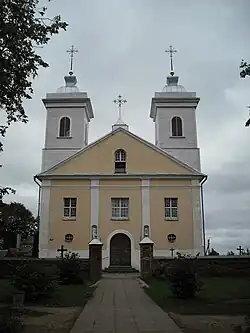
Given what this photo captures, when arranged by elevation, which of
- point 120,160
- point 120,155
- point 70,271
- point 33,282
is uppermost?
point 120,155

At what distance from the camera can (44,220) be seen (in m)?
32.3

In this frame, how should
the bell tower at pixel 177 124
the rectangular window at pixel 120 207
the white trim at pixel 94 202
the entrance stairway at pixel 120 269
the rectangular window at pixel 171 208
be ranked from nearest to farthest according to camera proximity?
the entrance stairway at pixel 120 269
the white trim at pixel 94 202
the rectangular window at pixel 171 208
the rectangular window at pixel 120 207
the bell tower at pixel 177 124

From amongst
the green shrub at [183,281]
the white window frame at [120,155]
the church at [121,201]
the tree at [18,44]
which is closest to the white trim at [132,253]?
the church at [121,201]

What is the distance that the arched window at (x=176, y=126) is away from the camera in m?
37.4

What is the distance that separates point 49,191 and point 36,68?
22.7m

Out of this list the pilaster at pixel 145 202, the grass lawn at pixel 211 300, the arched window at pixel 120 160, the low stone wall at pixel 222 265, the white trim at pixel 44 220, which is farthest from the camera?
the arched window at pixel 120 160

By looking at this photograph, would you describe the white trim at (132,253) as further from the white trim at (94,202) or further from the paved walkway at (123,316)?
the paved walkway at (123,316)

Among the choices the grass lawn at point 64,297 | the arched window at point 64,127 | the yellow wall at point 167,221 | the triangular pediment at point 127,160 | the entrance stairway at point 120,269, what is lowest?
the grass lawn at point 64,297

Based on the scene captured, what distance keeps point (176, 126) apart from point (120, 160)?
6274mm

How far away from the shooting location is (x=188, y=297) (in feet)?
49.3

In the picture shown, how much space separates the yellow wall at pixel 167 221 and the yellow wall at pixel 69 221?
15.1 feet

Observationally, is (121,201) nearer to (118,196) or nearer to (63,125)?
(118,196)

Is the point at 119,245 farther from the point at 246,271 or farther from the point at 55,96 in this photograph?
the point at 55,96

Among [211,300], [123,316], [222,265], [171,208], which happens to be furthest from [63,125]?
[123,316]
